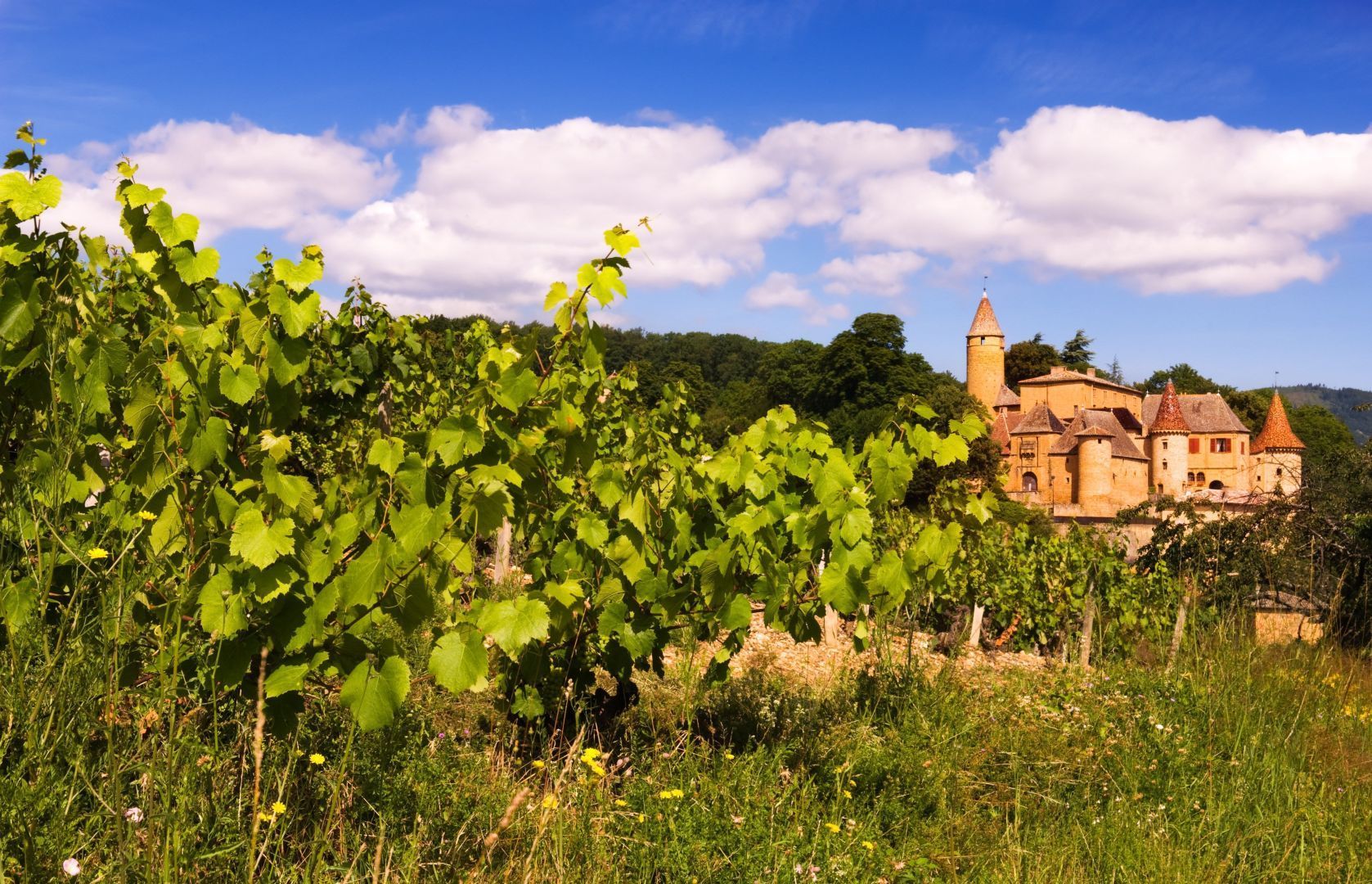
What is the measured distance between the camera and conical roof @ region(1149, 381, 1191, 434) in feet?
195

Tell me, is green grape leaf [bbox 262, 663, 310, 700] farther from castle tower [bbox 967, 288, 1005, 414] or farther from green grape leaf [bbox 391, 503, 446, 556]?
castle tower [bbox 967, 288, 1005, 414]

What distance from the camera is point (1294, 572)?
9625mm

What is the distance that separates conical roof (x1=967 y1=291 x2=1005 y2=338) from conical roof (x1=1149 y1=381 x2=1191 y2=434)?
1175cm

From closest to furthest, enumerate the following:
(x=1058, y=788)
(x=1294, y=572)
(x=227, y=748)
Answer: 1. (x=227, y=748)
2. (x=1058, y=788)
3. (x=1294, y=572)

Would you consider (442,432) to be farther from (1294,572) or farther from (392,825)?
(1294,572)

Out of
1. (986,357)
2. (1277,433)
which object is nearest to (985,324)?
(986,357)

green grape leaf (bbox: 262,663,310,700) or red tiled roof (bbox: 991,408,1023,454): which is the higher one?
red tiled roof (bbox: 991,408,1023,454)

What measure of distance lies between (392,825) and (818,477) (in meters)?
1.91

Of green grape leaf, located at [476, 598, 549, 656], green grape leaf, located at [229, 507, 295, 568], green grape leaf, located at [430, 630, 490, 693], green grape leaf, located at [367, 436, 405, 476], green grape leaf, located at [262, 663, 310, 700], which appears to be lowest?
green grape leaf, located at [262, 663, 310, 700]

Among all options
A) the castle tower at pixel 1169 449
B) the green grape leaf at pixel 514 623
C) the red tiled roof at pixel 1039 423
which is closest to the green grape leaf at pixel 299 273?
the green grape leaf at pixel 514 623

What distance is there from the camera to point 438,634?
297 centimetres

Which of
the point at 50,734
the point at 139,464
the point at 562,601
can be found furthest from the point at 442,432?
the point at 50,734

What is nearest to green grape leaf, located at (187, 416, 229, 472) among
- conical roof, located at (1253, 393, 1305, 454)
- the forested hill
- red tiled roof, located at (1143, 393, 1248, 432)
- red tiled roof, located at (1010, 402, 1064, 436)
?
the forested hill

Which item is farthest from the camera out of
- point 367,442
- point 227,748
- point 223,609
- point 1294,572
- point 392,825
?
point 1294,572
